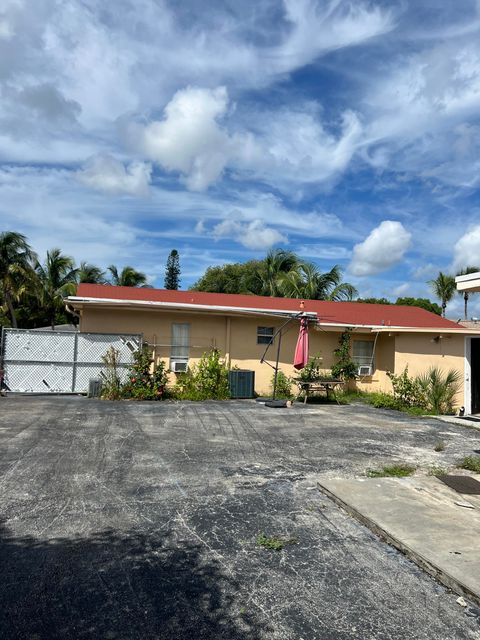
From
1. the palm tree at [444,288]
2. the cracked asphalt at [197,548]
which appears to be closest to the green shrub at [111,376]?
the cracked asphalt at [197,548]

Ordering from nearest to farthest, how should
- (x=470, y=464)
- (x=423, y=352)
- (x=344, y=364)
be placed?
(x=470, y=464) < (x=423, y=352) < (x=344, y=364)

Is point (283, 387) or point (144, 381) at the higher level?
point (144, 381)

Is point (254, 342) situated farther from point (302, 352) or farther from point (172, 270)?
point (172, 270)

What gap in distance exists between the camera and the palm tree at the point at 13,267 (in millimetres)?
27391

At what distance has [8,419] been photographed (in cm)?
994

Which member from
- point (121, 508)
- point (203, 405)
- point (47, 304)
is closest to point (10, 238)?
point (47, 304)

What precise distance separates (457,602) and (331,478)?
3.03 m

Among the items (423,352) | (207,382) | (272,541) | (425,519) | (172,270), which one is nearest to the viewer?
(272,541)

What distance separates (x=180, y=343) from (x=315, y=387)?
14.9ft

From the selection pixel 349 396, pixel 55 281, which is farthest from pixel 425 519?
pixel 55 281

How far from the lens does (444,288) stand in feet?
Result: 135

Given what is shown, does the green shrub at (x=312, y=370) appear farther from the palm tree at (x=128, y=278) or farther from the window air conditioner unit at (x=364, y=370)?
the palm tree at (x=128, y=278)

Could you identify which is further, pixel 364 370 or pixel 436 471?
pixel 364 370

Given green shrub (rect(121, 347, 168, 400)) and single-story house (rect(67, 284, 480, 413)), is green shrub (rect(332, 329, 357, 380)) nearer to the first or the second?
single-story house (rect(67, 284, 480, 413))
